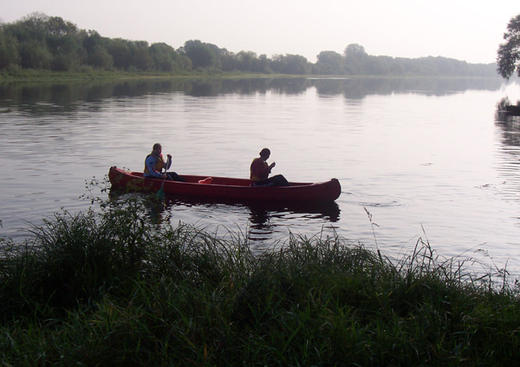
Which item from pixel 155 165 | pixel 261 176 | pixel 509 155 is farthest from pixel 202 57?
pixel 261 176

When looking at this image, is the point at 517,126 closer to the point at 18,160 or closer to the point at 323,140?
the point at 323,140

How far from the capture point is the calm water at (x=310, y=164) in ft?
41.3

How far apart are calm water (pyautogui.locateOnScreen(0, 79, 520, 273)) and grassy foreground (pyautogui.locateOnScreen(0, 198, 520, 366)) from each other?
409 cm

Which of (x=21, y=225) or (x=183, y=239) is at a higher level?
(x=183, y=239)

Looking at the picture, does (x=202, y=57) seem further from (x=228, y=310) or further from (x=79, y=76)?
(x=228, y=310)

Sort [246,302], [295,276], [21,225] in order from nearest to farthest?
[246,302] → [295,276] → [21,225]

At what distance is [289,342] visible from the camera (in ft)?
16.4

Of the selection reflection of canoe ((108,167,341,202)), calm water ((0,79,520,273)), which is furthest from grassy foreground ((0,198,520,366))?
reflection of canoe ((108,167,341,202))

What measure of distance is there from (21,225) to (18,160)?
28.5 feet

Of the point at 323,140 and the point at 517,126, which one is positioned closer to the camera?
the point at 323,140

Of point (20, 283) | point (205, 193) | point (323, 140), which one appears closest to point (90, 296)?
point (20, 283)

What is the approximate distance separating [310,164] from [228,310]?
1636 cm

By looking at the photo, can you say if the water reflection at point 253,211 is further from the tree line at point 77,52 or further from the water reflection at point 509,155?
the tree line at point 77,52

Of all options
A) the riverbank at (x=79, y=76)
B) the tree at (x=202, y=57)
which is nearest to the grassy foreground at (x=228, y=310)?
the riverbank at (x=79, y=76)
